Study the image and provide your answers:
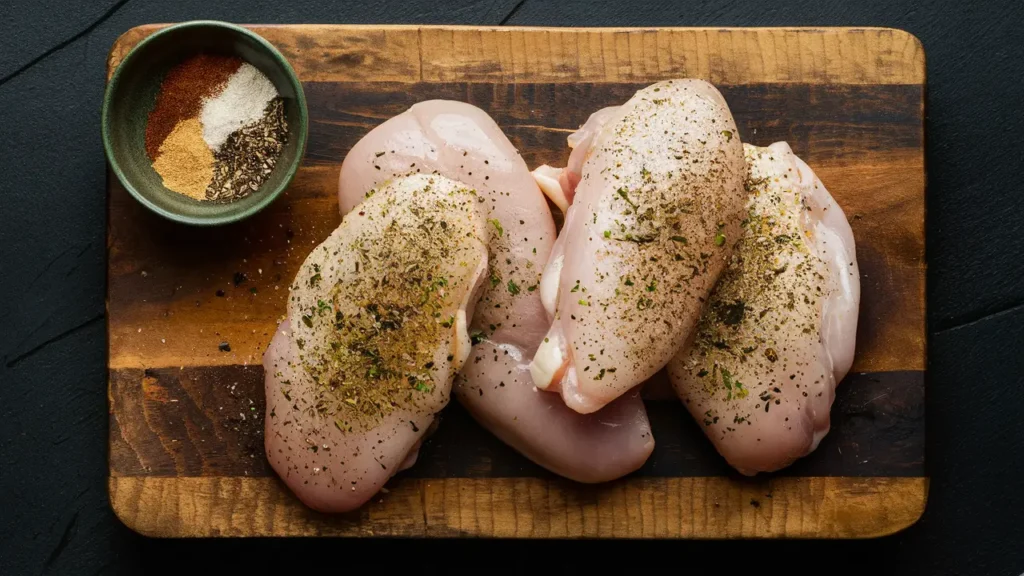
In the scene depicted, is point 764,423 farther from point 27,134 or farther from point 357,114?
point 27,134

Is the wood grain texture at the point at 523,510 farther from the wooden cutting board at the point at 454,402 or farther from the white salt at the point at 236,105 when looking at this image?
the white salt at the point at 236,105

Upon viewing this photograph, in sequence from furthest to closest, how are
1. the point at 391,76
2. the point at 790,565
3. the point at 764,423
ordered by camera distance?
the point at 790,565 → the point at 391,76 → the point at 764,423

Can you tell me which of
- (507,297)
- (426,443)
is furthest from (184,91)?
(426,443)

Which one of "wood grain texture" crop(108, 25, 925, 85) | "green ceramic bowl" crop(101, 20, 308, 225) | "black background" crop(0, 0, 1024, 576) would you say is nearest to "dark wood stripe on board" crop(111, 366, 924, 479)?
"black background" crop(0, 0, 1024, 576)

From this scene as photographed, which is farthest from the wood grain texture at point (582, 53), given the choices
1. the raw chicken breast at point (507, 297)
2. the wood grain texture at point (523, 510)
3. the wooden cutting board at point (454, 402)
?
the wood grain texture at point (523, 510)

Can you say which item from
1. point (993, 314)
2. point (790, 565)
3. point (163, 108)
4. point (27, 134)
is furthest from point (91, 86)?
point (993, 314)

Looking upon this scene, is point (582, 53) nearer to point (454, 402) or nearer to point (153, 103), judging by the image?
point (454, 402)
